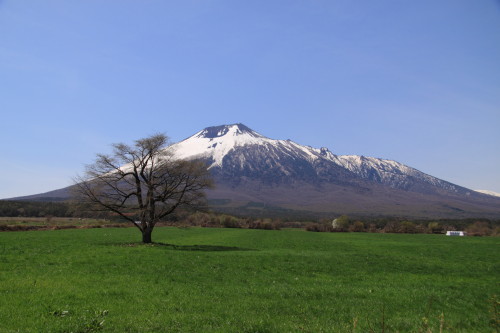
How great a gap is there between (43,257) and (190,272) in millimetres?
12170

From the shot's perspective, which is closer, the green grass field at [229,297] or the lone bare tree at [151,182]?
the green grass field at [229,297]

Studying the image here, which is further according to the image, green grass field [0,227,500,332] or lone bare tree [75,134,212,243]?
lone bare tree [75,134,212,243]

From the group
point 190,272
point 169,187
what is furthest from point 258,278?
point 169,187

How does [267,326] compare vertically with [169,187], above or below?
below

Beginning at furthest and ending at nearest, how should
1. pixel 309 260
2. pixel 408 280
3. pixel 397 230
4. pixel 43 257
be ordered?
pixel 397 230, pixel 309 260, pixel 43 257, pixel 408 280

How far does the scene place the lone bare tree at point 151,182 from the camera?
39.5 m

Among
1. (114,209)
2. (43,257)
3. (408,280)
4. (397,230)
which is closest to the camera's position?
(408,280)

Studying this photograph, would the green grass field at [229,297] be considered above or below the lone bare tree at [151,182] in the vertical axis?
below

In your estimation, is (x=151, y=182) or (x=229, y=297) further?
(x=151, y=182)

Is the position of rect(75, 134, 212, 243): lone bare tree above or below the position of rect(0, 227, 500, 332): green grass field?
above

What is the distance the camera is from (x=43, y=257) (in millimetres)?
26547

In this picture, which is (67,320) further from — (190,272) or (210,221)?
(210,221)

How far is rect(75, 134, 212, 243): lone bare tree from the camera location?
130 feet

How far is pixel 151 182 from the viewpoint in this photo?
3981 cm
